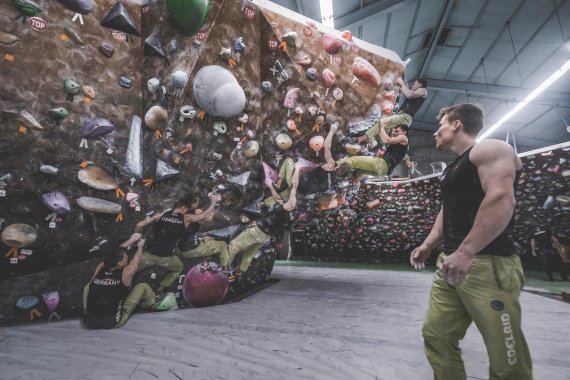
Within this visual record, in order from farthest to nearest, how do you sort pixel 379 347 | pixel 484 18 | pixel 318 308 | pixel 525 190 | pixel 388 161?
pixel 484 18
pixel 525 190
pixel 388 161
pixel 318 308
pixel 379 347

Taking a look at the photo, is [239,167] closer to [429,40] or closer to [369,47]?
[369,47]

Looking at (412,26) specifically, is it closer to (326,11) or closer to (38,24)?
(326,11)

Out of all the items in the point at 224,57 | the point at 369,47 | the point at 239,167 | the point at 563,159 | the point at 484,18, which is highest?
the point at 484,18

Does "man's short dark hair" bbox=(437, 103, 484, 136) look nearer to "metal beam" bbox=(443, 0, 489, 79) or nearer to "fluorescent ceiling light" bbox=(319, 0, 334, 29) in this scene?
"fluorescent ceiling light" bbox=(319, 0, 334, 29)

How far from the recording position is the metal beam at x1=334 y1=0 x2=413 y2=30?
577 cm

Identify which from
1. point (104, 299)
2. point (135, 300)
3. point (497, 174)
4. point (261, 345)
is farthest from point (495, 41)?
point (104, 299)

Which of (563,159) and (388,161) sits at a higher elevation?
(563,159)

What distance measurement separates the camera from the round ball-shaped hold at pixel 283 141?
3447 millimetres

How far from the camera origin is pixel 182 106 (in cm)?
286

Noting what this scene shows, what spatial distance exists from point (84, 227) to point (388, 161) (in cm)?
353

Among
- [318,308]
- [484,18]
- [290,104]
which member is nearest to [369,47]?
[290,104]

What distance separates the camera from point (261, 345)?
2.11 metres

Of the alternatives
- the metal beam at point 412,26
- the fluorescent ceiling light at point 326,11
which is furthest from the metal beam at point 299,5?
the metal beam at point 412,26

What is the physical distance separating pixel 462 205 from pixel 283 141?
2401 millimetres
